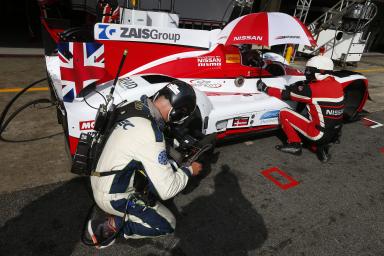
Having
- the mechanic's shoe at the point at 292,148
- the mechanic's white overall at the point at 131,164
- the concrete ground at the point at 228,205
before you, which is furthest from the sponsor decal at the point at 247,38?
the mechanic's white overall at the point at 131,164

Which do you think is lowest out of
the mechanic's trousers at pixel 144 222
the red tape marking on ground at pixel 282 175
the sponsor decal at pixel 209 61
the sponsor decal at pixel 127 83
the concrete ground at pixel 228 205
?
the red tape marking on ground at pixel 282 175

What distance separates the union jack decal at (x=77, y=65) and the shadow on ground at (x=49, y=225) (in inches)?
42.0

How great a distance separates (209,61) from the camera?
14.0 feet

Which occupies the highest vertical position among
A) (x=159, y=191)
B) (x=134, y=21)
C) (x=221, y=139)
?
(x=134, y=21)

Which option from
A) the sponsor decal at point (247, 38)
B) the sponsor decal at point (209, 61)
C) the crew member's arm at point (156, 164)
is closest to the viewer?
the crew member's arm at point (156, 164)

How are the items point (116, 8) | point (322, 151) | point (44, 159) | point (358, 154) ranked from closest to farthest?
point (44, 159), point (322, 151), point (358, 154), point (116, 8)

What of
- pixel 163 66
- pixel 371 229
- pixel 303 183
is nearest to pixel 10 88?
pixel 163 66

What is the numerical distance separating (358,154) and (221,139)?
8.06 feet

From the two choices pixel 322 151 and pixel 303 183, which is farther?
pixel 322 151

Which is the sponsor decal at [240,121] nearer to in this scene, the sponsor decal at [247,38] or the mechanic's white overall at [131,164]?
the sponsor decal at [247,38]

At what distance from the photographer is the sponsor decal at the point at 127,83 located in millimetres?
3438

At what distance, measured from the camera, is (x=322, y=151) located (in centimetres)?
437

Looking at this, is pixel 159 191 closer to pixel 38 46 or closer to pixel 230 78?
pixel 230 78

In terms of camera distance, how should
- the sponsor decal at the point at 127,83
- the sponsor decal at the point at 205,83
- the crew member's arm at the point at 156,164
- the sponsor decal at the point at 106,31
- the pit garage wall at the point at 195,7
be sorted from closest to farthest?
the crew member's arm at the point at 156,164
the sponsor decal at the point at 127,83
the sponsor decal at the point at 106,31
the sponsor decal at the point at 205,83
the pit garage wall at the point at 195,7
